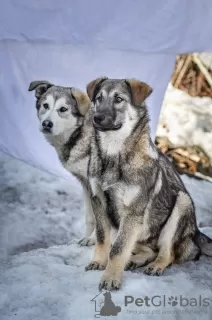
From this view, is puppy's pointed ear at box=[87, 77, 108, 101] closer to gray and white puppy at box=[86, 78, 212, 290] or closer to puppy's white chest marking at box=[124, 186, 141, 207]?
gray and white puppy at box=[86, 78, 212, 290]

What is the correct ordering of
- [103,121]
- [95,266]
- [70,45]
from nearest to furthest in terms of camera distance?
[103,121], [95,266], [70,45]

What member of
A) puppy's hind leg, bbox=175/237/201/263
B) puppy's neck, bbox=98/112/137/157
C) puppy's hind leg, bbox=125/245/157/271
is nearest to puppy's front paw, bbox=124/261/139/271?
puppy's hind leg, bbox=125/245/157/271

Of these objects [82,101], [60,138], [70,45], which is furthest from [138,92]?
[70,45]

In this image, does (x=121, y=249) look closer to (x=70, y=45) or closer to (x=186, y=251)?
(x=186, y=251)

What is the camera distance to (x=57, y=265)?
57.3 inches

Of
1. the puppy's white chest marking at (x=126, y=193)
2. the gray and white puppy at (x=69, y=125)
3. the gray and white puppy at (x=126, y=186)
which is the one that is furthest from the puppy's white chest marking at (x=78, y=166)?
the puppy's white chest marking at (x=126, y=193)

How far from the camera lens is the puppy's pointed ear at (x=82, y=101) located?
1495 millimetres

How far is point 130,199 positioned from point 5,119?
0.56m

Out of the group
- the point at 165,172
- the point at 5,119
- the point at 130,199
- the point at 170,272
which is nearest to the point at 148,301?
the point at 170,272

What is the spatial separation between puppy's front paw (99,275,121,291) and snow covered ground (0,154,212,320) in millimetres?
17

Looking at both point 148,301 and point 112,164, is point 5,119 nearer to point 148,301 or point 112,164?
point 112,164

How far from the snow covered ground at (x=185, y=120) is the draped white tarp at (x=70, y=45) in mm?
68

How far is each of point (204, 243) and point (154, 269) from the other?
21 cm

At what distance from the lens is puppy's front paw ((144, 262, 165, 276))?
1.43 m
